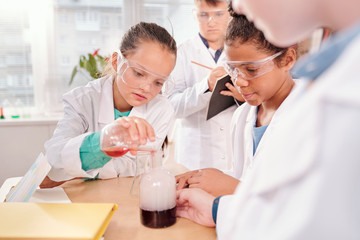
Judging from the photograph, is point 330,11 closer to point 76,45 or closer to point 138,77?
point 138,77

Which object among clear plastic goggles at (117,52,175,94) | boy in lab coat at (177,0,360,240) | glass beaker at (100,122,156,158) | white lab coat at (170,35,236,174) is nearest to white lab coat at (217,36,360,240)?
boy in lab coat at (177,0,360,240)

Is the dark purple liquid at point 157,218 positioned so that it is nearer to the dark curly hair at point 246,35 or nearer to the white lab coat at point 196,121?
the dark curly hair at point 246,35

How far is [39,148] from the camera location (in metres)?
2.81

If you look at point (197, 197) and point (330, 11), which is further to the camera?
point (197, 197)

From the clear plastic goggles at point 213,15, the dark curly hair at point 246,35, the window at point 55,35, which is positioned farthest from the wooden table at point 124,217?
the window at point 55,35

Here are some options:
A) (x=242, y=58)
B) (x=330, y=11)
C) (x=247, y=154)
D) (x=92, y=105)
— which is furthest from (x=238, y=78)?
(x=330, y=11)

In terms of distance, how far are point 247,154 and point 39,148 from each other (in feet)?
6.98

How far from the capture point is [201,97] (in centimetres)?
176

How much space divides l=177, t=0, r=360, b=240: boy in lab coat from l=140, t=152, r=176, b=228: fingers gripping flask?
1.50 ft

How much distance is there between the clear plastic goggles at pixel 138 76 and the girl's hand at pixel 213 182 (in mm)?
425

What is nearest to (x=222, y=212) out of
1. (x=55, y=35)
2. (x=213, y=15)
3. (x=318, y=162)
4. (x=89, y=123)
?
(x=318, y=162)

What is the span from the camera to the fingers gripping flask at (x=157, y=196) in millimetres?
812

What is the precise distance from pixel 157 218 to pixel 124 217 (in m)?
0.12

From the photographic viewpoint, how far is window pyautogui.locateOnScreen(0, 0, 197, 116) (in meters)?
2.96
